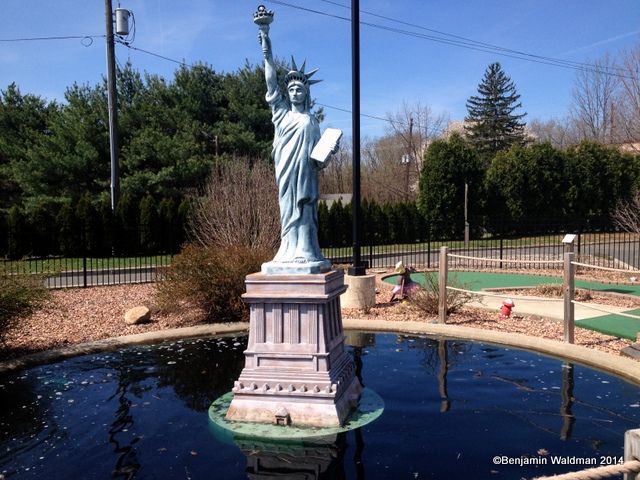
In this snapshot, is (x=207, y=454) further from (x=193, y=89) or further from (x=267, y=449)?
(x=193, y=89)

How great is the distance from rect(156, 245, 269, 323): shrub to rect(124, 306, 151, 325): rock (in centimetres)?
35

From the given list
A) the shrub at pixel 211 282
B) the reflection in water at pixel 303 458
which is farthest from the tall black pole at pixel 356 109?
the reflection in water at pixel 303 458

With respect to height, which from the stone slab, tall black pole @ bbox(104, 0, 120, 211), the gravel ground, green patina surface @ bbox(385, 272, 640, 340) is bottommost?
the gravel ground

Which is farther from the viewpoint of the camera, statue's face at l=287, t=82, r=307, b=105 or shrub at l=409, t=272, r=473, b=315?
shrub at l=409, t=272, r=473, b=315

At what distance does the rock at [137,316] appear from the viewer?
9.12m

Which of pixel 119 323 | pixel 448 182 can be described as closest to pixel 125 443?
pixel 119 323

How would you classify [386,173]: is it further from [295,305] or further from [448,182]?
[295,305]

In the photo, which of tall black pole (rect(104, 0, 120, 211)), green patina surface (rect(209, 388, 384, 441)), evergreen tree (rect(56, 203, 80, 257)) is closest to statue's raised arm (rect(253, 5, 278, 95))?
green patina surface (rect(209, 388, 384, 441))

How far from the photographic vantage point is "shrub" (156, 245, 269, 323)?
901cm

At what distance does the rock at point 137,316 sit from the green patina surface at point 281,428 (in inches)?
175

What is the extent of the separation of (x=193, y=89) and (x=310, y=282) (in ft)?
84.8

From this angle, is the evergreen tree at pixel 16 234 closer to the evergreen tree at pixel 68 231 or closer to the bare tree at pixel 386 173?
the evergreen tree at pixel 68 231

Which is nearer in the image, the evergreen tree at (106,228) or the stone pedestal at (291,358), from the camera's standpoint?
the stone pedestal at (291,358)

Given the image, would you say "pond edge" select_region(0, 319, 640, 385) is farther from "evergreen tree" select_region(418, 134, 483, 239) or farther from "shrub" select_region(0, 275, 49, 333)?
"evergreen tree" select_region(418, 134, 483, 239)
